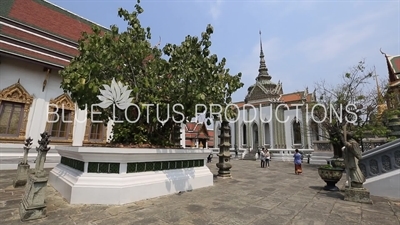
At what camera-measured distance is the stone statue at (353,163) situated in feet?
17.2

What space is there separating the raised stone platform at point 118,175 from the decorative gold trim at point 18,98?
20.2ft

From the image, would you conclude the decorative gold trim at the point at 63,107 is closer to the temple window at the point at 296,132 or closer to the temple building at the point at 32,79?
the temple building at the point at 32,79

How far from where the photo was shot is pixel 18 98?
404 inches

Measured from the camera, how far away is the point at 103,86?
5617mm

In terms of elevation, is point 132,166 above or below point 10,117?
below

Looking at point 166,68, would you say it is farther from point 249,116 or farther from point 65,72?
point 249,116

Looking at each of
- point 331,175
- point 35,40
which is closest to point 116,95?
point 331,175

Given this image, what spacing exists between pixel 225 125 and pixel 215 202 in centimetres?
476

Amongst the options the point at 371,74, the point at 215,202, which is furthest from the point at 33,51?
the point at 371,74

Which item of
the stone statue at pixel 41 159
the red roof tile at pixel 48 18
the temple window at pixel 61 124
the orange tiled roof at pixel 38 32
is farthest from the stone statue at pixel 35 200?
the red roof tile at pixel 48 18

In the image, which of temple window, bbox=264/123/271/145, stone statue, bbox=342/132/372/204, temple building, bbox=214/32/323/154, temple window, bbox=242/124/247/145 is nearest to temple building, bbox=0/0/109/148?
stone statue, bbox=342/132/372/204

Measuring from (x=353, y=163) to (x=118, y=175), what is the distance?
5848 mm

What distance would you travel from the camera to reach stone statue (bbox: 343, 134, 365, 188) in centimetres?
524

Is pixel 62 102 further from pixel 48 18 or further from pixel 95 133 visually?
pixel 48 18
